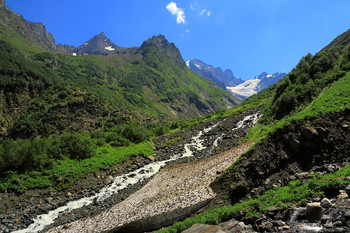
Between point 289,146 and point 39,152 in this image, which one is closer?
point 289,146

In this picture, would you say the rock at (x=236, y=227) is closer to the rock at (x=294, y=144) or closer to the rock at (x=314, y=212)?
the rock at (x=314, y=212)

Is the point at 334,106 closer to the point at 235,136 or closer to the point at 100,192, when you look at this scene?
the point at 235,136

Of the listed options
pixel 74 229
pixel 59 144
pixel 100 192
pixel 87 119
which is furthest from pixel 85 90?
pixel 74 229

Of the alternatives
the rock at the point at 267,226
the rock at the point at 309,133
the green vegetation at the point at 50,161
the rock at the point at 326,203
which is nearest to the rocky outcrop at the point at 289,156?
the rock at the point at 309,133

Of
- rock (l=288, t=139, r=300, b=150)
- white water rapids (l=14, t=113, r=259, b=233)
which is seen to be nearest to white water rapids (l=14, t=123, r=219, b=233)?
white water rapids (l=14, t=113, r=259, b=233)

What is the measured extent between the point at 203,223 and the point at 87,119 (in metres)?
149

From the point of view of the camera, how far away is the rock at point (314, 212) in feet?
30.5

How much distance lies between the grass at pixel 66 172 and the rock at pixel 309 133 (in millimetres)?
35975

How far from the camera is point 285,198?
464 inches

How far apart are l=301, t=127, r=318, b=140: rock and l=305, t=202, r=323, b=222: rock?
383 inches

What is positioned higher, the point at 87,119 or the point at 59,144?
the point at 87,119

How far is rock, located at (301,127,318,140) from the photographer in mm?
17467

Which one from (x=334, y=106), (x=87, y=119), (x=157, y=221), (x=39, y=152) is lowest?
(x=157, y=221)

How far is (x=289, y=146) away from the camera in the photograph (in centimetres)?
1855
